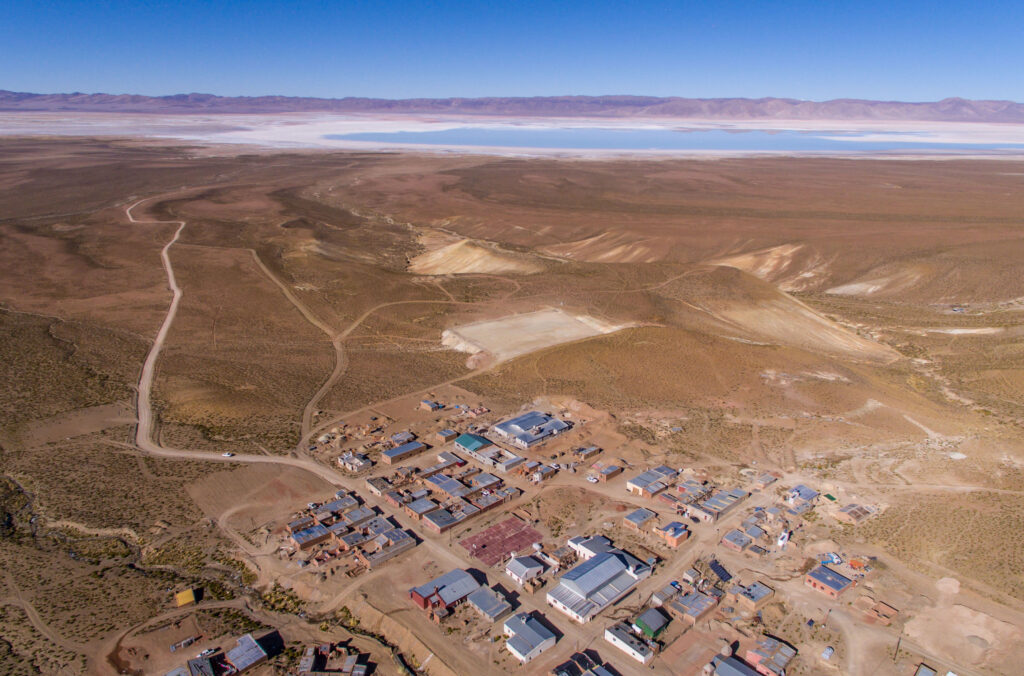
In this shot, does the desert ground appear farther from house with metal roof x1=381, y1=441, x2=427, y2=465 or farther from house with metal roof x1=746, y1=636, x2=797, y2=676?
house with metal roof x1=381, y1=441, x2=427, y2=465

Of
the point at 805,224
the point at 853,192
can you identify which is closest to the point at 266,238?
the point at 805,224

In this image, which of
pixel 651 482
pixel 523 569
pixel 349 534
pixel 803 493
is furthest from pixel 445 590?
pixel 803 493

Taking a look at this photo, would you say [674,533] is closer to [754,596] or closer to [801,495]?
[754,596]

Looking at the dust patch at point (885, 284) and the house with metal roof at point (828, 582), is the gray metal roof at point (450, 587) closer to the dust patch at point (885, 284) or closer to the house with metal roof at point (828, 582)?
the house with metal roof at point (828, 582)

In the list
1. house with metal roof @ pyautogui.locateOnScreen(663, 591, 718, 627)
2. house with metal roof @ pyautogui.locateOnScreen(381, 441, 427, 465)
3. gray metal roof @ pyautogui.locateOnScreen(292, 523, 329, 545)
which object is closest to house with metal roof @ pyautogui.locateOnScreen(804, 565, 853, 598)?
house with metal roof @ pyautogui.locateOnScreen(663, 591, 718, 627)

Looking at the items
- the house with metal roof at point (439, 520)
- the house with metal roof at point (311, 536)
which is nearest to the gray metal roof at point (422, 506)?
the house with metal roof at point (439, 520)
